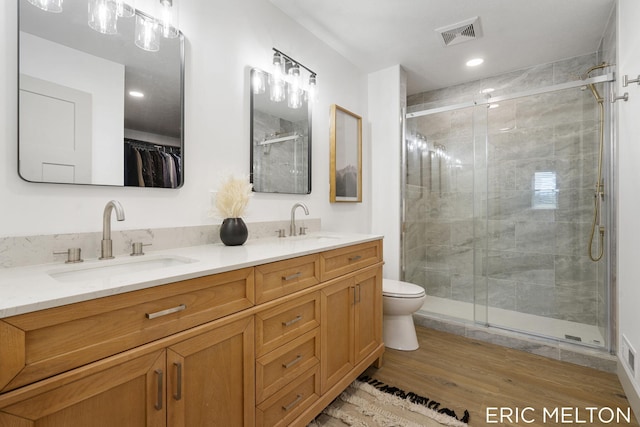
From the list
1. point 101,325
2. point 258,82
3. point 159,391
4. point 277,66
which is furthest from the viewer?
point 277,66

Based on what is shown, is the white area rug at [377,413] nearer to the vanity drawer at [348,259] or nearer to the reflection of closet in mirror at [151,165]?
the vanity drawer at [348,259]

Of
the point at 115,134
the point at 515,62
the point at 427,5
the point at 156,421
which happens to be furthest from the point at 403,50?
the point at 156,421

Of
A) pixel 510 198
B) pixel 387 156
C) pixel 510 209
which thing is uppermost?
pixel 387 156

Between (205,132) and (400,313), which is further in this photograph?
(400,313)

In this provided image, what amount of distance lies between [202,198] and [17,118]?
0.73 meters

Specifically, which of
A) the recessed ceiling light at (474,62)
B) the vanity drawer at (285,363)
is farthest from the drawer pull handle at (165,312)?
the recessed ceiling light at (474,62)

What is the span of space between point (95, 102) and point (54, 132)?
192 millimetres

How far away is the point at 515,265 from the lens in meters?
2.96

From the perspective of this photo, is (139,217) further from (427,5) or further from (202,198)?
(427,5)

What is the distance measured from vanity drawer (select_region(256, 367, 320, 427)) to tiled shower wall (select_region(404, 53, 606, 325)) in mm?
1843

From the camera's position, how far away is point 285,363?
4.25ft

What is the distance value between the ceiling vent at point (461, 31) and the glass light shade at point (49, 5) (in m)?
2.26

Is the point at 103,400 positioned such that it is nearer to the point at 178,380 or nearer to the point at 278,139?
the point at 178,380

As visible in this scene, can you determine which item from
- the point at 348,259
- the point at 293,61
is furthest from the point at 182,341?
the point at 293,61
